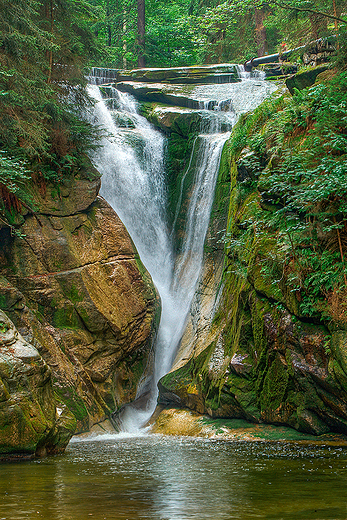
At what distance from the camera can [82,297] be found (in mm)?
12562

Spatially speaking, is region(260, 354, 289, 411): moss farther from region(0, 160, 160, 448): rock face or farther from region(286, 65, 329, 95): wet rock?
region(286, 65, 329, 95): wet rock

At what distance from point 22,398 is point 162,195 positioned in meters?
11.6

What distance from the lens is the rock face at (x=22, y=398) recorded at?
24.4 feet

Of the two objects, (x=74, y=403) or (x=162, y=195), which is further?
(x=162, y=195)

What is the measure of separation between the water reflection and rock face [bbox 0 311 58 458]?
18.2 inches

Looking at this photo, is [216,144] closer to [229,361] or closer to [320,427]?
[229,361]

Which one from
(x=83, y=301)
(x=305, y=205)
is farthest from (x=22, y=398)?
(x=305, y=205)

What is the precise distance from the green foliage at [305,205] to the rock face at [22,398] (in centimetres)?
474

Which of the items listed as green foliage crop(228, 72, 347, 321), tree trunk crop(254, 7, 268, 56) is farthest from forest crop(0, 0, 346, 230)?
tree trunk crop(254, 7, 268, 56)

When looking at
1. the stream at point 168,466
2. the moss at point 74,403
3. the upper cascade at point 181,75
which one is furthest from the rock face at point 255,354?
the upper cascade at point 181,75

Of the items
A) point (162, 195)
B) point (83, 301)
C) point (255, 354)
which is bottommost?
point (255, 354)

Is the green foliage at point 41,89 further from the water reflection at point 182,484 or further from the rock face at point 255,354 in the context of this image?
the water reflection at point 182,484

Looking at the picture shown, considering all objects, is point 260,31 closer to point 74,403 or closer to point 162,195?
point 162,195

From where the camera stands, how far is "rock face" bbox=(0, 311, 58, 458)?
7.43 m
